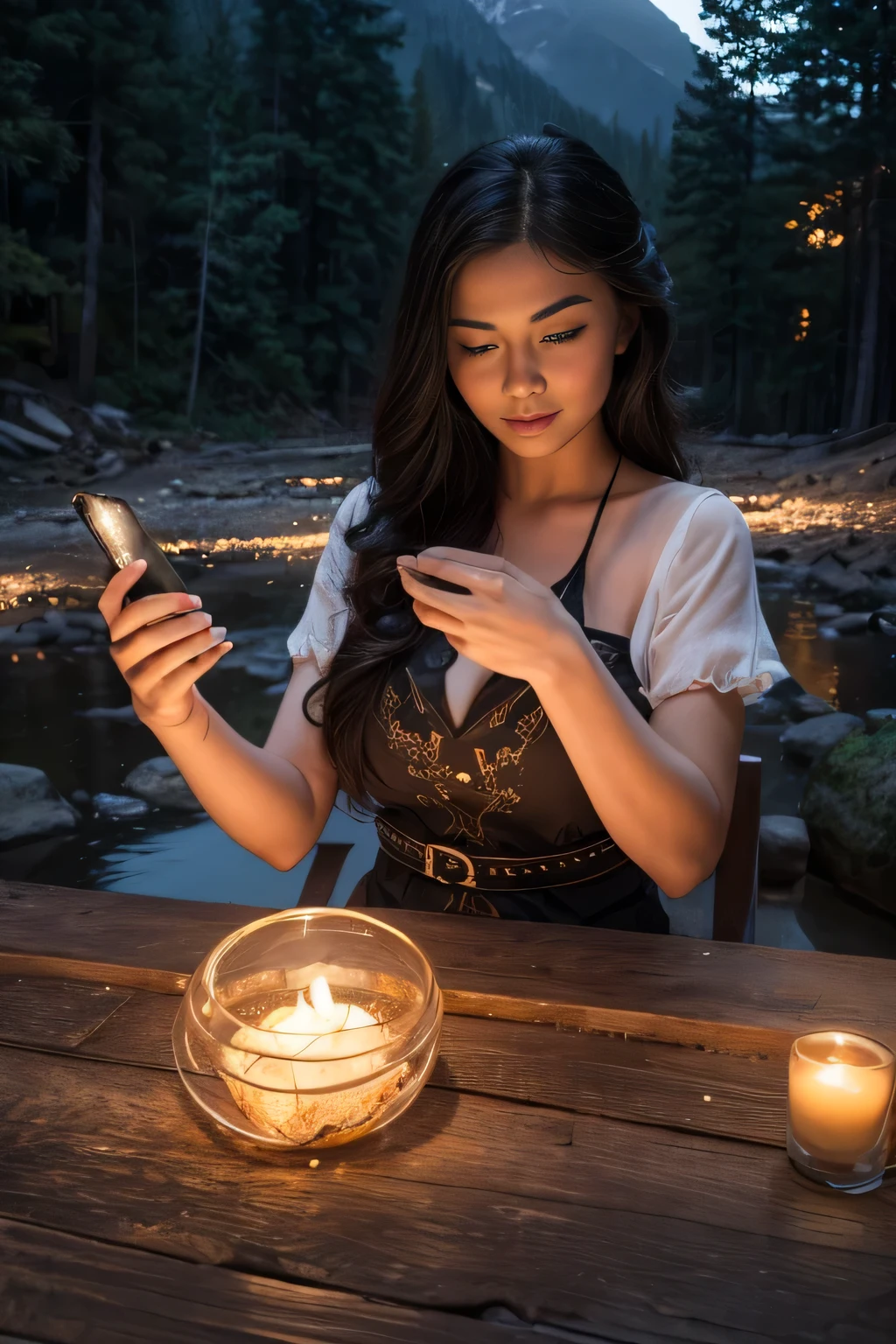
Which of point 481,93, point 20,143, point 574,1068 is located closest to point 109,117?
point 20,143

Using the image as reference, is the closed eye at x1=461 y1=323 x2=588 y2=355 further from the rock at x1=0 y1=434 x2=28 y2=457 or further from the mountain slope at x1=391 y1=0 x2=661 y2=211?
the rock at x1=0 y1=434 x2=28 y2=457

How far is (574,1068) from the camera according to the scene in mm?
866

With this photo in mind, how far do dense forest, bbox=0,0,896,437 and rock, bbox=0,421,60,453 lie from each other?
12 cm

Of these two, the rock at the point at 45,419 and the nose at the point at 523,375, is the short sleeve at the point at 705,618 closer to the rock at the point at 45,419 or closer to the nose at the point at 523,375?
the nose at the point at 523,375

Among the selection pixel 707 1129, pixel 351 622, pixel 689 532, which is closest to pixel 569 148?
pixel 689 532

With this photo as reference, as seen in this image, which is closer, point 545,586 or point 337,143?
point 545,586

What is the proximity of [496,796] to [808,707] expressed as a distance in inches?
44.2

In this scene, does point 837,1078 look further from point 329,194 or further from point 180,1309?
point 329,194

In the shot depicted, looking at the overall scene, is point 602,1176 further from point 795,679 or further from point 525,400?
point 795,679

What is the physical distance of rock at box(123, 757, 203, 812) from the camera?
90.5 inches

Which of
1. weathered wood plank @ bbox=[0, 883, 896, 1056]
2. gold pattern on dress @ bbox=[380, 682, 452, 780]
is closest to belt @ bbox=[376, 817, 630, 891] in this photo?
gold pattern on dress @ bbox=[380, 682, 452, 780]

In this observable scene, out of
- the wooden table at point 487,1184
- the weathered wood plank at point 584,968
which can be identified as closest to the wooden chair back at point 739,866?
the weathered wood plank at point 584,968

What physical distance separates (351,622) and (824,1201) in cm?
106

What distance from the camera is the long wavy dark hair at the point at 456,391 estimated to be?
4.55 ft
